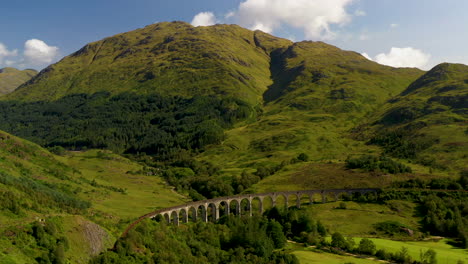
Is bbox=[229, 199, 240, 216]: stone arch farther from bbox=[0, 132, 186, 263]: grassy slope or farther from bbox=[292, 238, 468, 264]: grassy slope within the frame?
bbox=[292, 238, 468, 264]: grassy slope

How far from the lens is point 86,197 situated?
110 metres

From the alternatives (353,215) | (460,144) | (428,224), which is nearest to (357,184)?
(353,215)

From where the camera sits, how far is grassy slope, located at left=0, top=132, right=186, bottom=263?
175 ft

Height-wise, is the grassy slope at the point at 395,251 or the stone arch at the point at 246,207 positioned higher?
the stone arch at the point at 246,207

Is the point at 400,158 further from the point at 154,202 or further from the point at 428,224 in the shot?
the point at 154,202

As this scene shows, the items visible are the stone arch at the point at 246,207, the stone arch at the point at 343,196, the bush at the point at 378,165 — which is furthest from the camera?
the bush at the point at 378,165

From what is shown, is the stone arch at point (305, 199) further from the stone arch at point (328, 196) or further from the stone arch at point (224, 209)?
the stone arch at point (224, 209)

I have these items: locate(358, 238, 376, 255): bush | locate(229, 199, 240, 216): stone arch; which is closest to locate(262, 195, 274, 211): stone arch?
locate(229, 199, 240, 216): stone arch

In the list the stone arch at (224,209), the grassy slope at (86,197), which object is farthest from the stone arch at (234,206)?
the grassy slope at (86,197)

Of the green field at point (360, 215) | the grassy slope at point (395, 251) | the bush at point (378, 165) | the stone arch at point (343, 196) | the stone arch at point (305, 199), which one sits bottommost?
the grassy slope at point (395, 251)

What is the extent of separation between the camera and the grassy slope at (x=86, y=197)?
53469 mm

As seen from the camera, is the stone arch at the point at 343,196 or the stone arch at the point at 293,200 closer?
the stone arch at the point at 343,196

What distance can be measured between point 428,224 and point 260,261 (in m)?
57.5

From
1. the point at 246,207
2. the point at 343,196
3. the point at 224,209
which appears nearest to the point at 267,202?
the point at 246,207
